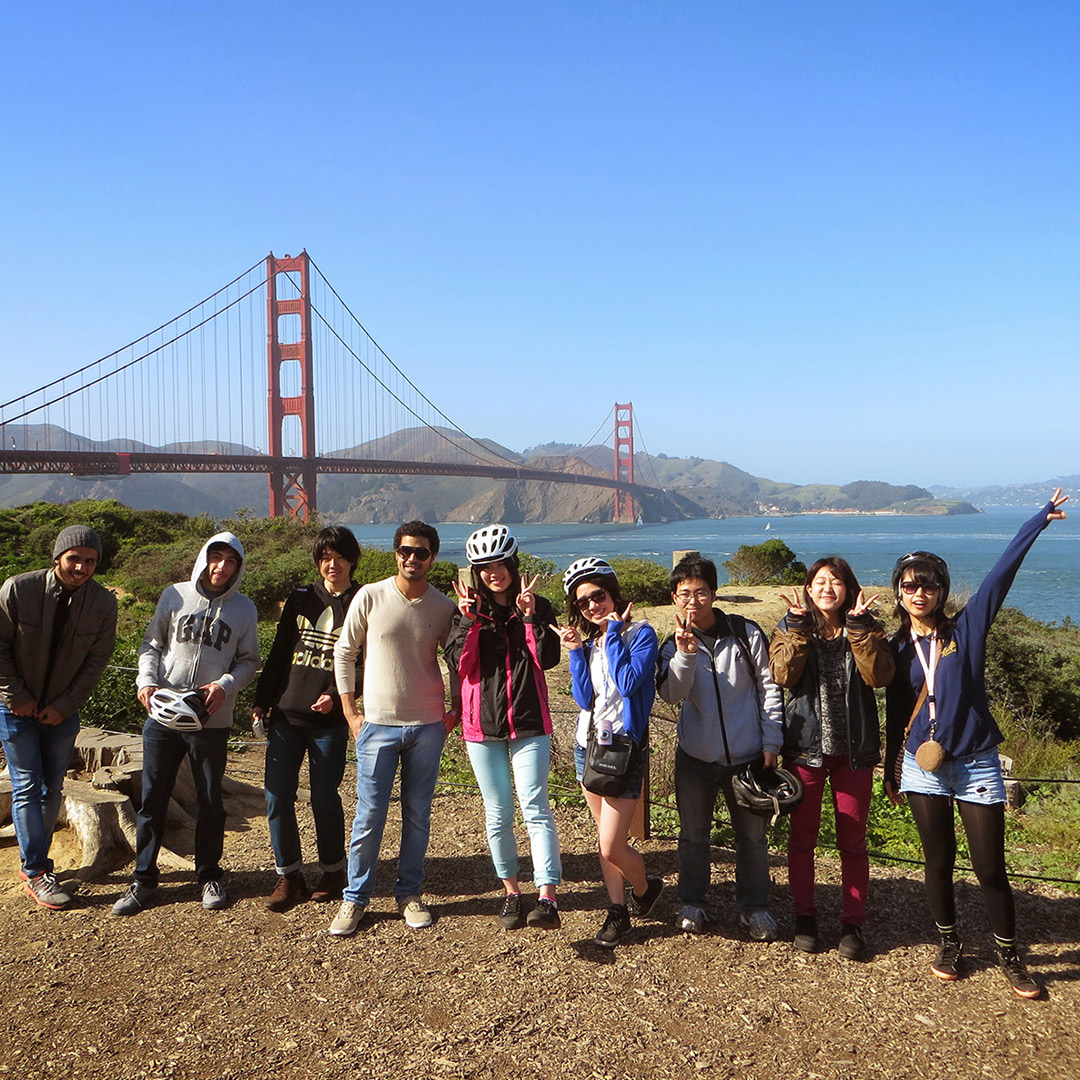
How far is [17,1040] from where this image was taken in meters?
2.63

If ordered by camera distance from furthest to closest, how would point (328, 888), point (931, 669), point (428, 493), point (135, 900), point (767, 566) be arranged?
point (428, 493) < point (767, 566) < point (328, 888) < point (135, 900) < point (931, 669)

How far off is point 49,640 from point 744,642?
275 cm

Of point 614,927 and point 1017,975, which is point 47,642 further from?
point 1017,975

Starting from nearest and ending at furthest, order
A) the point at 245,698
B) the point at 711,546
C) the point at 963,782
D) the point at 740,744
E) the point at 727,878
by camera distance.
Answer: the point at 963,782, the point at 740,744, the point at 727,878, the point at 245,698, the point at 711,546

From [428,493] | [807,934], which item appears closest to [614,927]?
[807,934]

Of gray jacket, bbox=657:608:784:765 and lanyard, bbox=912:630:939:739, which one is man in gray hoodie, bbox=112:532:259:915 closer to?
gray jacket, bbox=657:608:784:765

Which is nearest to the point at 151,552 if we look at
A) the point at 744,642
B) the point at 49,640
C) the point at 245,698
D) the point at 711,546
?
the point at 245,698

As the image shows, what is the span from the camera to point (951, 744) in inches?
114

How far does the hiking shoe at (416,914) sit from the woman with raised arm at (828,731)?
4.55ft

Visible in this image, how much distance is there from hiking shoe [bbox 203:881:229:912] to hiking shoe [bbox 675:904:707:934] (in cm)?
182

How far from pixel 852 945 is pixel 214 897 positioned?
2.46 metres

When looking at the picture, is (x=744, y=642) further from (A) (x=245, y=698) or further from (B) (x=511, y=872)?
(A) (x=245, y=698)

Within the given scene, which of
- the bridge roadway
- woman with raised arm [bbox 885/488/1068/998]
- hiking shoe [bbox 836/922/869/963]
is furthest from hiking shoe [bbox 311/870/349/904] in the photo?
the bridge roadway

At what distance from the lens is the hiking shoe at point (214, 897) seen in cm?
352
